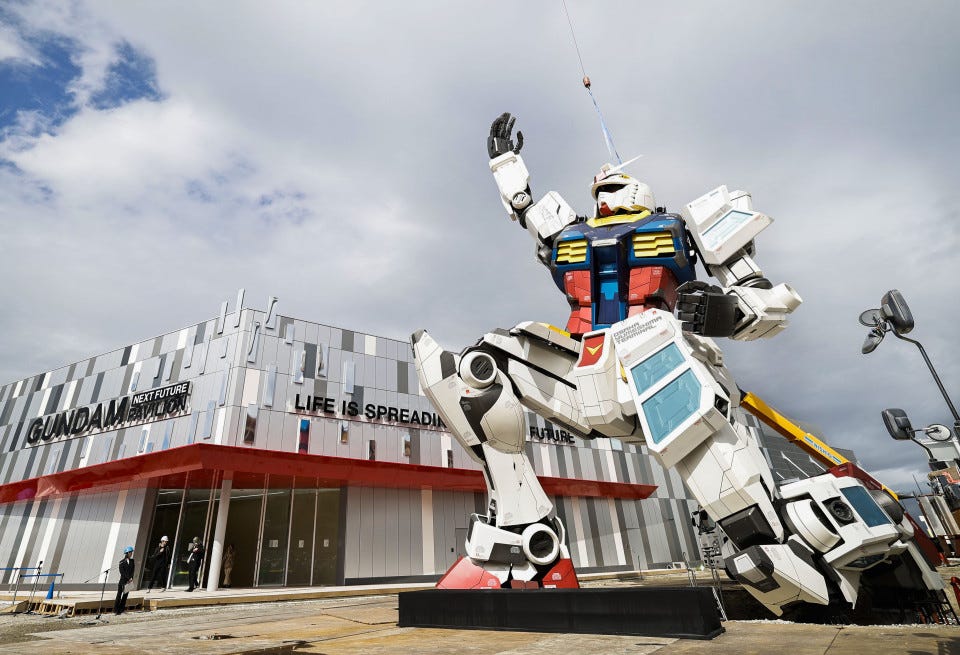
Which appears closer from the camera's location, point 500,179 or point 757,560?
point 757,560

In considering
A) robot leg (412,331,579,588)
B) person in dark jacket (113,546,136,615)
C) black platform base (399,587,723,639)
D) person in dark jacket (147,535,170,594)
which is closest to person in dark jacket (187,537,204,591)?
person in dark jacket (147,535,170,594)

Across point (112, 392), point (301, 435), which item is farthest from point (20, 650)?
point (112, 392)

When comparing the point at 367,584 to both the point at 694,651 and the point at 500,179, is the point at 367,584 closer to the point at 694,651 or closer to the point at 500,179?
the point at 500,179

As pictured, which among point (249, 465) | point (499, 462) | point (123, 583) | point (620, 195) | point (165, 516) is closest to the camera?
point (499, 462)

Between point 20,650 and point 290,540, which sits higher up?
point 290,540

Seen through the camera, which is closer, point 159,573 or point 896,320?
point 896,320

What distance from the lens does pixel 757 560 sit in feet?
13.0

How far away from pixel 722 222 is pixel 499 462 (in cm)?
356

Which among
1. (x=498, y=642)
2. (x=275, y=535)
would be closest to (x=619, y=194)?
(x=498, y=642)

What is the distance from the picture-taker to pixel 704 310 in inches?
177

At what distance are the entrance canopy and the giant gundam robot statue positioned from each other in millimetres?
9603

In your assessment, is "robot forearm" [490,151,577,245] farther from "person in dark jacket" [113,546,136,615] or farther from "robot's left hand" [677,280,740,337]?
"person in dark jacket" [113,546,136,615]

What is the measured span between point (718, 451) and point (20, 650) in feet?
16.9

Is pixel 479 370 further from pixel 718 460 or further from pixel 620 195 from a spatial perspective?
pixel 620 195
